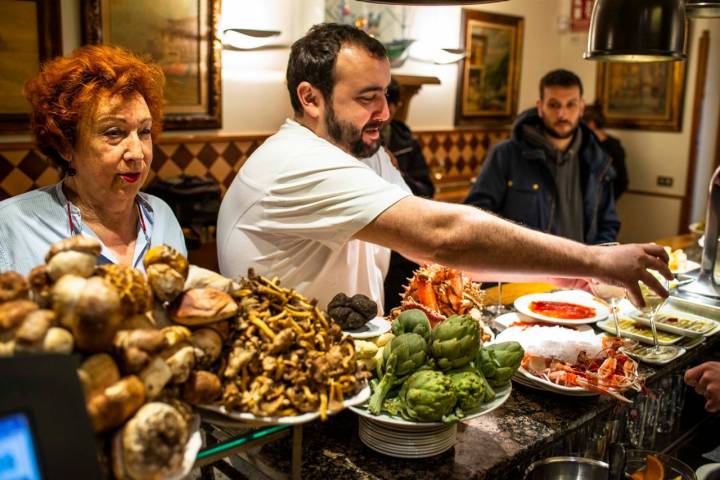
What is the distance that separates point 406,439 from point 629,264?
738mm

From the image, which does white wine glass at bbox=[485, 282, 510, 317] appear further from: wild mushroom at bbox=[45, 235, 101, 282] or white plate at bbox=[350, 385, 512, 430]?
wild mushroom at bbox=[45, 235, 101, 282]

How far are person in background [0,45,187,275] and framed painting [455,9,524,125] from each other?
5.04 m

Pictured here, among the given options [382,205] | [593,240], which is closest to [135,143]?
[382,205]

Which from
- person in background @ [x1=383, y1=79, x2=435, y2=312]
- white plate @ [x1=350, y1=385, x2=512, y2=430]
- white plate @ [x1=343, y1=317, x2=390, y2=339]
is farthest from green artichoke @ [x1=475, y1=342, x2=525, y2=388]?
Answer: person in background @ [x1=383, y1=79, x2=435, y2=312]

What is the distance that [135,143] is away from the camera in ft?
6.42

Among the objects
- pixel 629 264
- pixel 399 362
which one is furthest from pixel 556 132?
pixel 399 362

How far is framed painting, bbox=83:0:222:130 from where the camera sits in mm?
4199

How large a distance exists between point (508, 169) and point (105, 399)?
11.3ft

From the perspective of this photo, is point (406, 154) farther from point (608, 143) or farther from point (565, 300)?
point (608, 143)

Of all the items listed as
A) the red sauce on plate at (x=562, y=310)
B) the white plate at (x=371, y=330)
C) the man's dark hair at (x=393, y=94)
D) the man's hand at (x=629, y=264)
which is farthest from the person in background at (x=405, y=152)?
the white plate at (x=371, y=330)

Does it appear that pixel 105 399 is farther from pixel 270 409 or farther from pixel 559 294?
pixel 559 294

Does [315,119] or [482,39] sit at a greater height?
[482,39]

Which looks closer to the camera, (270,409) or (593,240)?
(270,409)

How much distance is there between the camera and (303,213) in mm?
1771
